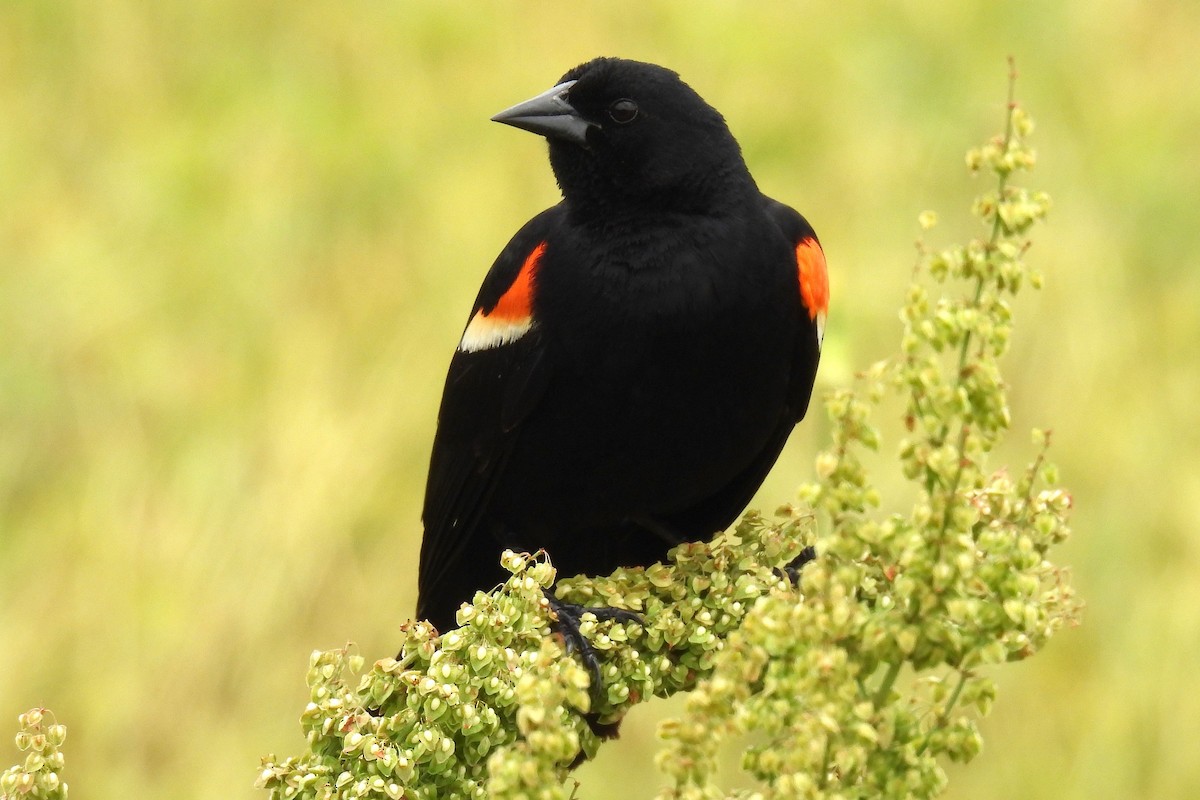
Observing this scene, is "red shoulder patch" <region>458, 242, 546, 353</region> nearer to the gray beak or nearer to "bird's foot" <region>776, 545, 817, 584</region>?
the gray beak

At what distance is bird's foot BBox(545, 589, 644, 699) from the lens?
Answer: 197cm

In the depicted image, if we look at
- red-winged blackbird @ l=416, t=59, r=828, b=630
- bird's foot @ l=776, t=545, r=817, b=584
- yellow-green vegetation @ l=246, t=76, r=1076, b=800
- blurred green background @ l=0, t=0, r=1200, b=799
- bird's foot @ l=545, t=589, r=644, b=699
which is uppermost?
blurred green background @ l=0, t=0, r=1200, b=799

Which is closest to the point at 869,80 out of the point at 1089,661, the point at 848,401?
the point at 1089,661

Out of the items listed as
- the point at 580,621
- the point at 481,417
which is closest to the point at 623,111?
the point at 481,417

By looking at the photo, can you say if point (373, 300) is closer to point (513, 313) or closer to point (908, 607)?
point (513, 313)

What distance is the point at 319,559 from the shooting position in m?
Answer: 4.12

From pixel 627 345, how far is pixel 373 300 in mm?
2295

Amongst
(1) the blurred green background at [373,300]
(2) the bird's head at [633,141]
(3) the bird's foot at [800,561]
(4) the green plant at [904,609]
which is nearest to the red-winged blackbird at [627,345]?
(2) the bird's head at [633,141]

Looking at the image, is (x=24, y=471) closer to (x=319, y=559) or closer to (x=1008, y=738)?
(x=319, y=559)

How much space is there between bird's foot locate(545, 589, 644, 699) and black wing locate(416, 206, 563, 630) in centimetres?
33

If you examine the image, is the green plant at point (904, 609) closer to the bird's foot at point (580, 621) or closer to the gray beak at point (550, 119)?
the bird's foot at point (580, 621)

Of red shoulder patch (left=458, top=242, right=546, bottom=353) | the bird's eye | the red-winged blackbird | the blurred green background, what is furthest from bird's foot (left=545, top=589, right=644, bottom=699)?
the blurred green background

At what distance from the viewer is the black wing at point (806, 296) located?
2578 mm

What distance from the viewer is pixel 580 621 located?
84.4 inches
